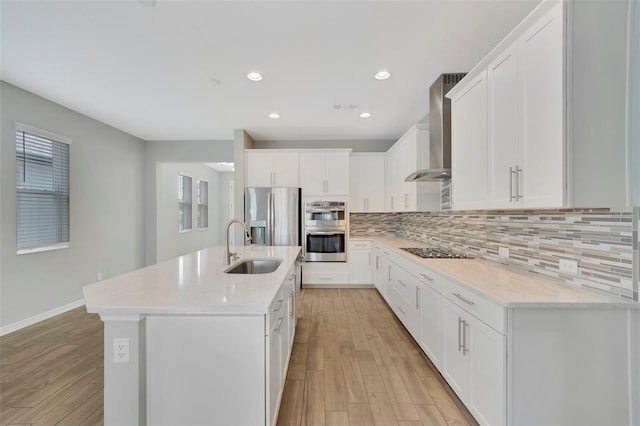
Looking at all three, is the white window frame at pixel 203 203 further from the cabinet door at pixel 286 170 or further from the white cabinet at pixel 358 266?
the white cabinet at pixel 358 266

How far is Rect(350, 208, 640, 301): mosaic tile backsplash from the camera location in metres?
1.30

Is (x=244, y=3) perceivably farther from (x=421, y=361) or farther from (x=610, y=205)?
(x=421, y=361)

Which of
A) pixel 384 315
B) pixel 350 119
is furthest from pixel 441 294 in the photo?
pixel 350 119

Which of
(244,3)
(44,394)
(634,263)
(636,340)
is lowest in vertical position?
(44,394)

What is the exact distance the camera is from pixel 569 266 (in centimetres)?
156

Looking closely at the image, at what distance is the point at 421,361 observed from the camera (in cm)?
229

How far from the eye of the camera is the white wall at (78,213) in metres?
2.82

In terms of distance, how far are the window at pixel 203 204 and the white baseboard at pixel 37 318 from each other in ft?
12.7

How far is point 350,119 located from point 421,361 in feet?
10.4

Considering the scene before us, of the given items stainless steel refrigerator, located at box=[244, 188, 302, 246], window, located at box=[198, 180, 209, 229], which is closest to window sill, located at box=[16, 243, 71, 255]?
stainless steel refrigerator, located at box=[244, 188, 302, 246]

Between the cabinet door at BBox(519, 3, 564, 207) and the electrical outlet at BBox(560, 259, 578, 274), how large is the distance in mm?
488

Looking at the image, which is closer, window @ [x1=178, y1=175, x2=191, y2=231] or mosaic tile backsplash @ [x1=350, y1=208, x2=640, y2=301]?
Answer: mosaic tile backsplash @ [x1=350, y1=208, x2=640, y2=301]

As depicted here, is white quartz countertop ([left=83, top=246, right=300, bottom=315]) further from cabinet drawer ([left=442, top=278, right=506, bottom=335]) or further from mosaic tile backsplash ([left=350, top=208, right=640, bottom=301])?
mosaic tile backsplash ([left=350, top=208, right=640, bottom=301])

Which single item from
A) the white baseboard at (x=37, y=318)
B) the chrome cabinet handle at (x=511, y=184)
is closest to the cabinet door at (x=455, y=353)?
the chrome cabinet handle at (x=511, y=184)
